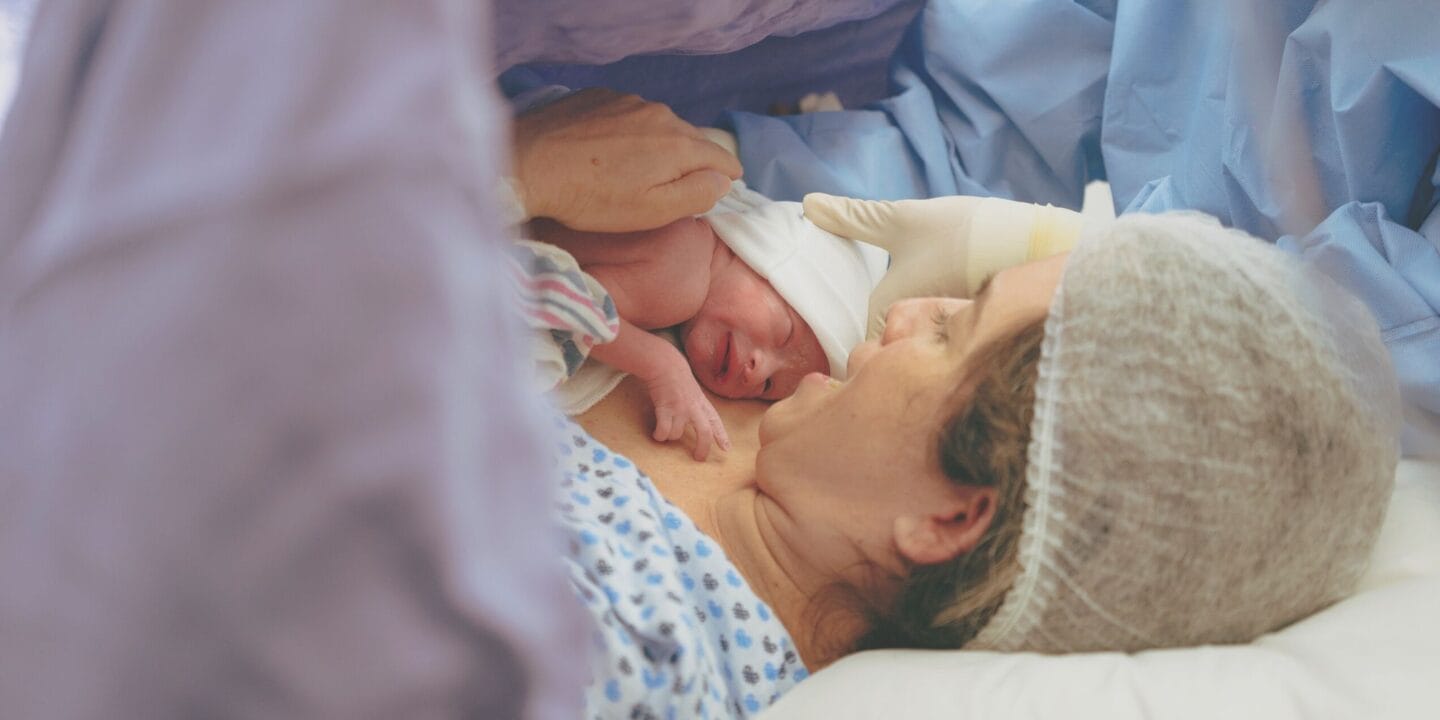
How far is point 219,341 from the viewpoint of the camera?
0.29 metres

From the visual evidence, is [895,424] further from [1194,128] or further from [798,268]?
[1194,128]

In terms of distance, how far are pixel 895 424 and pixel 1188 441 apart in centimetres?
19

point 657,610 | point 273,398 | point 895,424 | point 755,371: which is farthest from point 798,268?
point 273,398

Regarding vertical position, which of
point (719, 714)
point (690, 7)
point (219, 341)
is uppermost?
point (219, 341)

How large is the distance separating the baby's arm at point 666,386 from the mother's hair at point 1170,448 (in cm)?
28

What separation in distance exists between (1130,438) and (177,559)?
526 millimetres

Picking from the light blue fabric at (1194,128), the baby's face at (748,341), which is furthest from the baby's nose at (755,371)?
the light blue fabric at (1194,128)

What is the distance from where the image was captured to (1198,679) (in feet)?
2.08

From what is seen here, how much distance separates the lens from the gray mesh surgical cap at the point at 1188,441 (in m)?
0.62

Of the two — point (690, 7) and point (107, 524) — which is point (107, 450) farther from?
point (690, 7)

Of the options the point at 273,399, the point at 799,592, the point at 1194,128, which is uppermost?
the point at 273,399

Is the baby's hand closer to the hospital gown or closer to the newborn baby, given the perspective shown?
the newborn baby

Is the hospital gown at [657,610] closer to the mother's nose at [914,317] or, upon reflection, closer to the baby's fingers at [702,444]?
the baby's fingers at [702,444]

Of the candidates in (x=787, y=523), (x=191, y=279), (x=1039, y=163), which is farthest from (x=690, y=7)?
(x=191, y=279)
